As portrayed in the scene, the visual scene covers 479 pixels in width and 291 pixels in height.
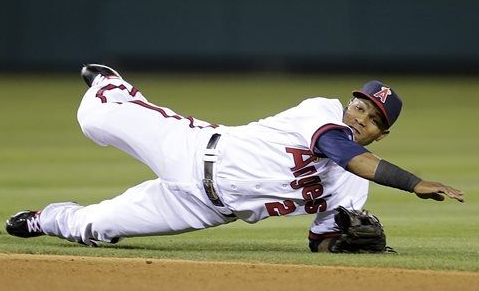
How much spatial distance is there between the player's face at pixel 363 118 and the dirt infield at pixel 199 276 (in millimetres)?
765

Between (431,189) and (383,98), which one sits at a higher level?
(383,98)

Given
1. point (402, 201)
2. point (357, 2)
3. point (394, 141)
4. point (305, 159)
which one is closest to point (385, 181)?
point (305, 159)

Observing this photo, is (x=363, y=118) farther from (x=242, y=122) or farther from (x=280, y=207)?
(x=242, y=122)

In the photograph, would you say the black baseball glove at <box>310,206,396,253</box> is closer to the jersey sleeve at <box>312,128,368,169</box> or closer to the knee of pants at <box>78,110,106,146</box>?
the jersey sleeve at <box>312,128,368,169</box>

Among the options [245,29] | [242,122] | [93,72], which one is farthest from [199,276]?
[245,29]

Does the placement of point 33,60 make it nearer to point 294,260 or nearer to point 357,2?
point 357,2

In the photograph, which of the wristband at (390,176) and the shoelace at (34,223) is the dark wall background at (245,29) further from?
the wristband at (390,176)

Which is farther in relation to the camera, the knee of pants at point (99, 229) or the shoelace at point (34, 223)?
the shoelace at point (34, 223)

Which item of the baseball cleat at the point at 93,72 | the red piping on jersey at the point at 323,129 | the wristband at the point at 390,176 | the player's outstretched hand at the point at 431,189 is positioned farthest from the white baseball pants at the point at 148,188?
the player's outstretched hand at the point at 431,189

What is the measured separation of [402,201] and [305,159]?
3.13 meters

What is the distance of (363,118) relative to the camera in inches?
235

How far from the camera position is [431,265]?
5.77 meters

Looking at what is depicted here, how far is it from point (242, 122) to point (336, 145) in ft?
29.1

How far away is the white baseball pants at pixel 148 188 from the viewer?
618cm
